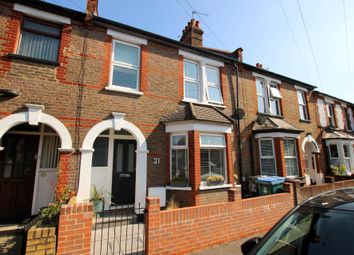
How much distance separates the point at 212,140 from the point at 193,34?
600 centimetres

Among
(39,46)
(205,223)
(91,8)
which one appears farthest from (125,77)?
(205,223)

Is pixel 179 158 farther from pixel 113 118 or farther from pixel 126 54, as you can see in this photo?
pixel 126 54

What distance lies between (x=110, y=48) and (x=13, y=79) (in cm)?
308

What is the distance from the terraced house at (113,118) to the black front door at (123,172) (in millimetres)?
36

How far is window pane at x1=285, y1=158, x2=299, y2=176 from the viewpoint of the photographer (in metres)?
9.93

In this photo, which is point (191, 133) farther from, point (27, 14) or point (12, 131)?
point (27, 14)

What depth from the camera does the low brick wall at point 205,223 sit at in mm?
4105

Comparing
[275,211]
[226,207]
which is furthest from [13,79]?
[275,211]

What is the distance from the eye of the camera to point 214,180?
7328mm

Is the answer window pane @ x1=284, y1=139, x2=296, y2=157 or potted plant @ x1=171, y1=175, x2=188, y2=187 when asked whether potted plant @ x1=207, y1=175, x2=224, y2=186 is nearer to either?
potted plant @ x1=171, y1=175, x2=188, y2=187

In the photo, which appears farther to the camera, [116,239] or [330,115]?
[330,115]

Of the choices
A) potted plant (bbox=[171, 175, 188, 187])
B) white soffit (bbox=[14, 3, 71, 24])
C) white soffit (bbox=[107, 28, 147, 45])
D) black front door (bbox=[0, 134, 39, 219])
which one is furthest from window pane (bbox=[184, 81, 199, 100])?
→ black front door (bbox=[0, 134, 39, 219])

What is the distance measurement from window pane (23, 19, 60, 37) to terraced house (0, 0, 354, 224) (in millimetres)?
27

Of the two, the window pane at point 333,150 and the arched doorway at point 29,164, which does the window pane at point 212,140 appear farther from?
the window pane at point 333,150
